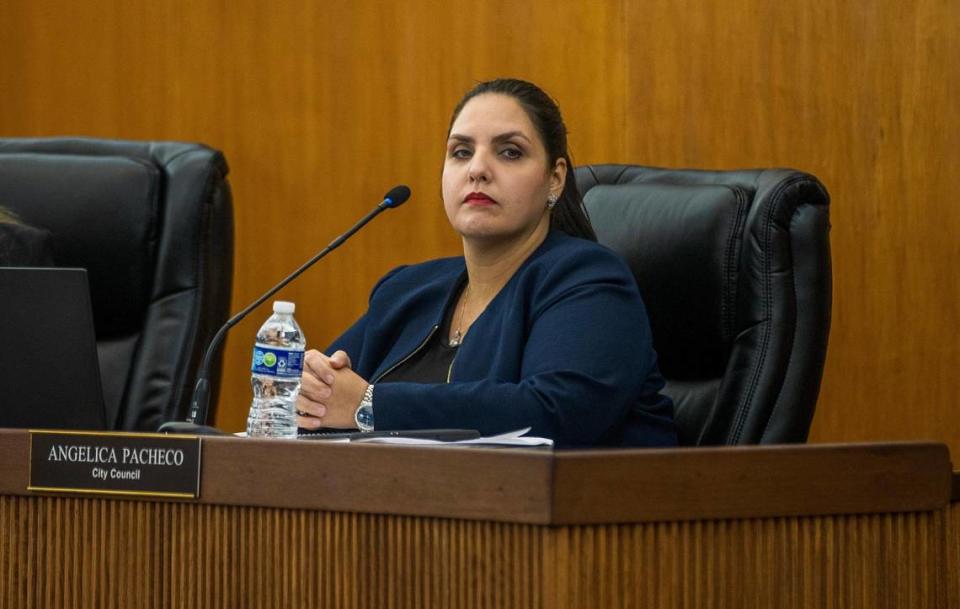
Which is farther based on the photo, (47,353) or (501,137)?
(501,137)

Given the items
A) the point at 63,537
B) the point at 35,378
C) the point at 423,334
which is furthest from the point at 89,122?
the point at 63,537

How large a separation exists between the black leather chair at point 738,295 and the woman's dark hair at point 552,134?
A: 0.07 metres

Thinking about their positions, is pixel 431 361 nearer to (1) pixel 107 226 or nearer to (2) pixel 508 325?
(2) pixel 508 325

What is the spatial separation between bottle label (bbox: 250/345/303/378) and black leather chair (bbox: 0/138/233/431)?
2.28 feet

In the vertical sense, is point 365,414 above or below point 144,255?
below

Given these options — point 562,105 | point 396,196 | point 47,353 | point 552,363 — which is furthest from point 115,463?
point 562,105

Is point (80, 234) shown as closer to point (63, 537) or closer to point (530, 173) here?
point (530, 173)

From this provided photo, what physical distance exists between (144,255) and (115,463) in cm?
119

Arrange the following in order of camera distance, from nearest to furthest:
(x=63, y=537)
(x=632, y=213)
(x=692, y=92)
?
(x=63, y=537) < (x=632, y=213) < (x=692, y=92)

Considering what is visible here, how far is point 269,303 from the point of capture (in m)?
3.24

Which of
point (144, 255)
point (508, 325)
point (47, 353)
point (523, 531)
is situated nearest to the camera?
point (523, 531)

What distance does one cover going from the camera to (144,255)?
230cm

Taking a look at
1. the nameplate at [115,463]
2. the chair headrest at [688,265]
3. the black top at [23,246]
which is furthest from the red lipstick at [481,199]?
the nameplate at [115,463]

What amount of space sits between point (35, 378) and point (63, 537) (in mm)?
395
